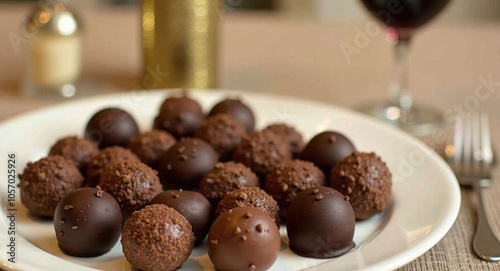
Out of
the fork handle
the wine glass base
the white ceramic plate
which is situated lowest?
the wine glass base

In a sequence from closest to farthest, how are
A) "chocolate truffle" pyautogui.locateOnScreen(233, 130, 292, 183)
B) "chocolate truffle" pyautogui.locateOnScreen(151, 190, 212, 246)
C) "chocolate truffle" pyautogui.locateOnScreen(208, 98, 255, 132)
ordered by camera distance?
1. "chocolate truffle" pyautogui.locateOnScreen(151, 190, 212, 246)
2. "chocolate truffle" pyautogui.locateOnScreen(233, 130, 292, 183)
3. "chocolate truffle" pyautogui.locateOnScreen(208, 98, 255, 132)

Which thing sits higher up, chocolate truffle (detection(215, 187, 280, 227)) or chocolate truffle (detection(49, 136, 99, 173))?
chocolate truffle (detection(215, 187, 280, 227))

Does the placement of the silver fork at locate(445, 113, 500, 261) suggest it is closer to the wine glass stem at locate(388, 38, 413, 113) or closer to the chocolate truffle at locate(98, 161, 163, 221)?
the wine glass stem at locate(388, 38, 413, 113)

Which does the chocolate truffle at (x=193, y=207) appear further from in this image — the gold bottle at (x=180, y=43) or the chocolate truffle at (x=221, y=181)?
the gold bottle at (x=180, y=43)

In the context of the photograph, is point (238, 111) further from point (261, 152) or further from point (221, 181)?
point (221, 181)

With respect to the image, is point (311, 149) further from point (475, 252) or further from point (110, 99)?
point (110, 99)

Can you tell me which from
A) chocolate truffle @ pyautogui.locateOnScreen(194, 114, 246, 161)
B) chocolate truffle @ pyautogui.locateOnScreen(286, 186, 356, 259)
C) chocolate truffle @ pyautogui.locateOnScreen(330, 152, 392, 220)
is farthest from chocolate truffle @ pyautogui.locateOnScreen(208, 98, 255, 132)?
chocolate truffle @ pyautogui.locateOnScreen(286, 186, 356, 259)

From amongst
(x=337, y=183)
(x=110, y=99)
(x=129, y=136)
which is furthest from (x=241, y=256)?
(x=110, y=99)

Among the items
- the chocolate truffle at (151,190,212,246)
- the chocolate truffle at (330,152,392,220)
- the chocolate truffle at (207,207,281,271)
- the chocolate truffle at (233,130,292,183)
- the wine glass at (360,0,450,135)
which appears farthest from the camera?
the wine glass at (360,0,450,135)
